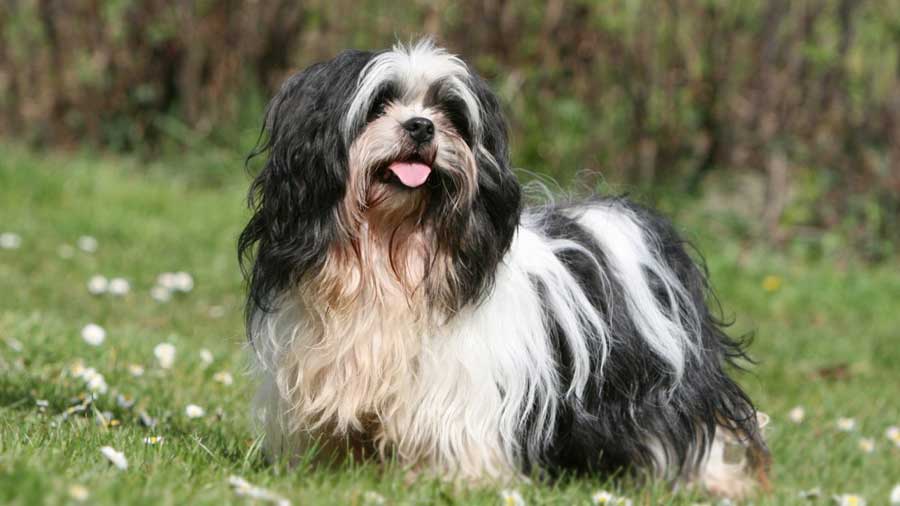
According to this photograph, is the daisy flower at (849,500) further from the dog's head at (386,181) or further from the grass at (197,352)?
the dog's head at (386,181)

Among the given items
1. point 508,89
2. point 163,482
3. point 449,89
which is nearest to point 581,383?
point 449,89

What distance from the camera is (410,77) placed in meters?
3.48

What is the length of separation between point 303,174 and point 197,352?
6.77 ft

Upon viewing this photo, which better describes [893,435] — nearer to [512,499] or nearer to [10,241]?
[512,499]

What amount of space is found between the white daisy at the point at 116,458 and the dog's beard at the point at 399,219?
0.73 metres

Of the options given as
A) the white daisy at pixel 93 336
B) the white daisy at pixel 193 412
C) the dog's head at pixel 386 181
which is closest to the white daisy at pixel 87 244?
the white daisy at pixel 93 336

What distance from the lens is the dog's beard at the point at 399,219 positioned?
135 inches

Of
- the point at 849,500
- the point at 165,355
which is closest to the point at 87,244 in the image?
the point at 165,355

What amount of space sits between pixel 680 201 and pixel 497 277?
5.95 metres

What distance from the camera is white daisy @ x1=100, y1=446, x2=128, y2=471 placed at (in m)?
2.94

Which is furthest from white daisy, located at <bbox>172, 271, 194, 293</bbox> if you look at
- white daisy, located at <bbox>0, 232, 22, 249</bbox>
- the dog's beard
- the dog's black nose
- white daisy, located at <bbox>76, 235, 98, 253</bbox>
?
the dog's black nose

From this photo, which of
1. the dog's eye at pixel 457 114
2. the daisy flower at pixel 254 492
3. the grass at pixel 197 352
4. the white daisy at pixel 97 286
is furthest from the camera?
the white daisy at pixel 97 286

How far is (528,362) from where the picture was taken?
3650mm

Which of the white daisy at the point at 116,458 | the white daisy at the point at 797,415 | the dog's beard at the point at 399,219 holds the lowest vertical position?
the white daisy at the point at 797,415
